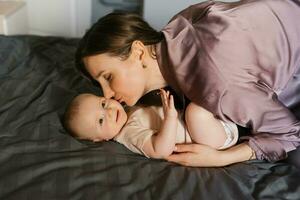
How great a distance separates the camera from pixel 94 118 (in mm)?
1175

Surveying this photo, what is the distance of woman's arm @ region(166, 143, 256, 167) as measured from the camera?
1.09 meters

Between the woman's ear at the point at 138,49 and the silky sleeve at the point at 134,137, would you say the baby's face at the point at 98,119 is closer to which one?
the silky sleeve at the point at 134,137

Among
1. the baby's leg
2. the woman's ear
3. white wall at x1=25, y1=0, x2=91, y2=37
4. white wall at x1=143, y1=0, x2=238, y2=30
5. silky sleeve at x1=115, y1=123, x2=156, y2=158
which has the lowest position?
white wall at x1=25, y1=0, x2=91, y2=37

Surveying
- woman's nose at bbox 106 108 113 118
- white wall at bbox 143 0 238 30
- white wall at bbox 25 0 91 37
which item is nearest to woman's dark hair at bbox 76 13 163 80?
woman's nose at bbox 106 108 113 118

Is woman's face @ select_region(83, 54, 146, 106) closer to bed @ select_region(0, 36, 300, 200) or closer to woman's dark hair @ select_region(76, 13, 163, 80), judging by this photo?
woman's dark hair @ select_region(76, 13, 163, 80)

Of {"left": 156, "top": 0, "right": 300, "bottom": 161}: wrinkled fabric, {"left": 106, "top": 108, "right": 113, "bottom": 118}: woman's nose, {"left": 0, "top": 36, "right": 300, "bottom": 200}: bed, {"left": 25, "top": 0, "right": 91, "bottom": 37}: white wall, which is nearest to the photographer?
{"left": 0, "top": 36, "right": 300, "bottom": 200}: bed

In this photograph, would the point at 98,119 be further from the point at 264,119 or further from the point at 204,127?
the point at 264,119

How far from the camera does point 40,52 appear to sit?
1.79 meters

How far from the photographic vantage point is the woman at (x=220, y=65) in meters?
1.09

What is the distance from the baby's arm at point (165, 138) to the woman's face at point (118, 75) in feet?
0.37

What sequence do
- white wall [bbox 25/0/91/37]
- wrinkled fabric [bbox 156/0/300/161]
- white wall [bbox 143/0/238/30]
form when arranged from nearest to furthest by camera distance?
wrinkled fabric [bbox 156/0/300/161] < white wall [bbox 143/0/238/30] < white wall [bbox 25/0/91/37]

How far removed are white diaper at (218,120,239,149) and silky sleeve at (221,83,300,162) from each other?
0.04 metres

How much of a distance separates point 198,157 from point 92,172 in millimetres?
279

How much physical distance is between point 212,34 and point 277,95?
26cm
